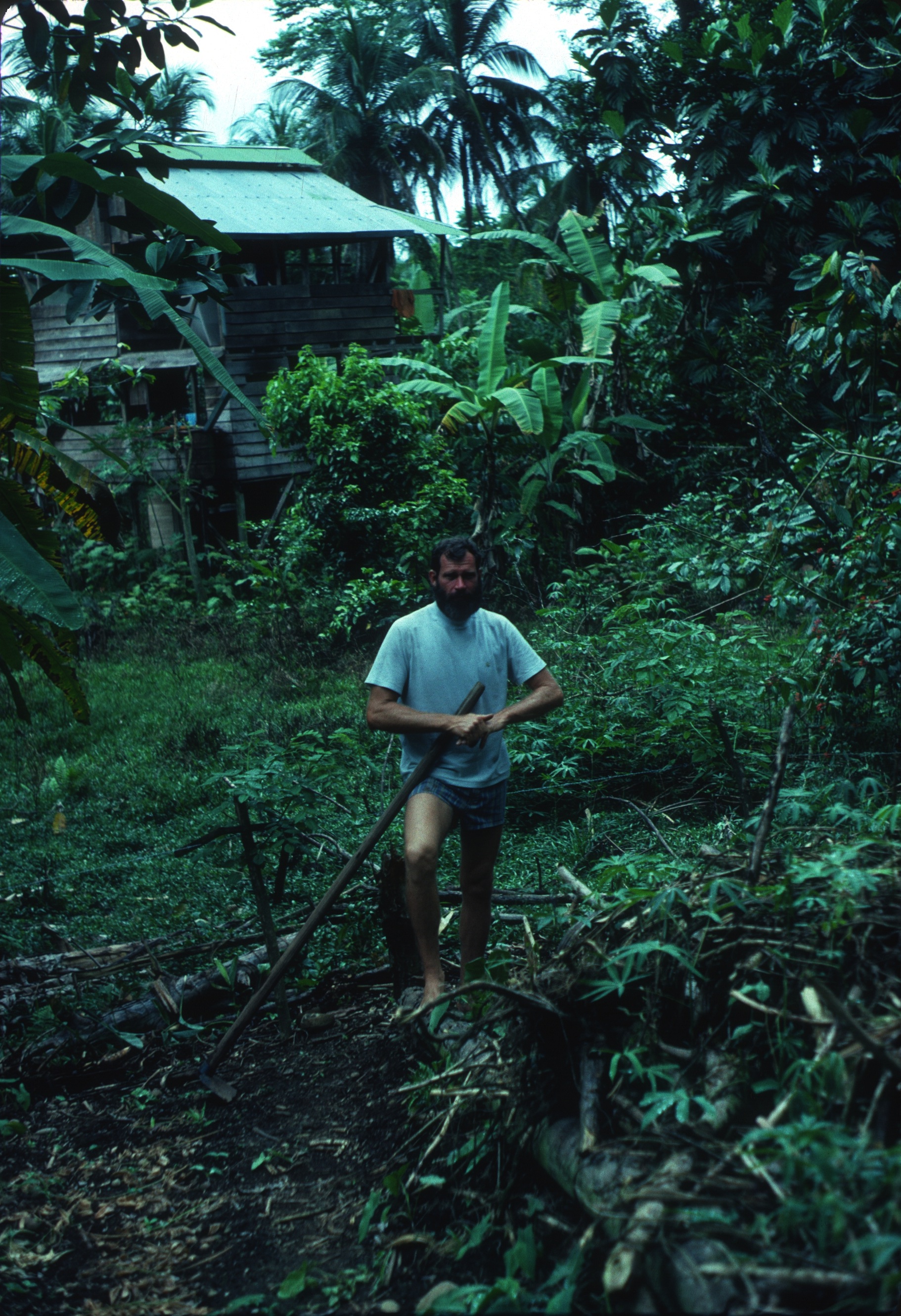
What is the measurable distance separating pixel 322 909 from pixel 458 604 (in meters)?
1.22

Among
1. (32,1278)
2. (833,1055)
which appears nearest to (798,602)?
(833,1055)

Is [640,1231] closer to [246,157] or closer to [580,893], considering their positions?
[580,893]

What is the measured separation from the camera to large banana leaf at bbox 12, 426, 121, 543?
505 cm

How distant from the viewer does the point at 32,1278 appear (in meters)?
3.02

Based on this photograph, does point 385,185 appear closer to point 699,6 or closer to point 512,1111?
point 699,6

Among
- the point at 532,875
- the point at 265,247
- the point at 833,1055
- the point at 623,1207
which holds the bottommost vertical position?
the point at 532,875

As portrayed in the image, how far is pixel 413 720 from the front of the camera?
4.01m

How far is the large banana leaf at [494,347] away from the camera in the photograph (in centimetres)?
1192

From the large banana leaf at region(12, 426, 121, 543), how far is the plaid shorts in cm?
241

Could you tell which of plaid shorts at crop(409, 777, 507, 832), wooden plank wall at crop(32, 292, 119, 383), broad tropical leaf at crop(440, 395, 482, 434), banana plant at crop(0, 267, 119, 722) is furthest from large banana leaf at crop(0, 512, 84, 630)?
wooden plank wall at crop(32, 292, 119, 383)

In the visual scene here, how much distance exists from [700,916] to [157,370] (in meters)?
15.4

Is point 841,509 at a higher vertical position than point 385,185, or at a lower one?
lower

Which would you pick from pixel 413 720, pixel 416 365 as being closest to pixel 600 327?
pixel 416 365

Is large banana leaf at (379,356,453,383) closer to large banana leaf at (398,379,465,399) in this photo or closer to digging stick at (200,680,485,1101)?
large banana leaf at (398,379,465,399)
